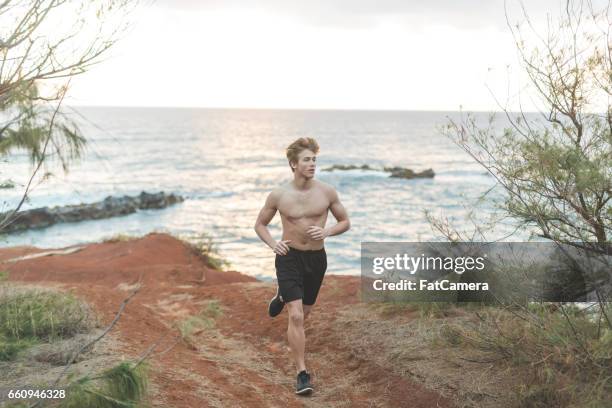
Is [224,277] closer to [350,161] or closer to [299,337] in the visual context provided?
[299,337]

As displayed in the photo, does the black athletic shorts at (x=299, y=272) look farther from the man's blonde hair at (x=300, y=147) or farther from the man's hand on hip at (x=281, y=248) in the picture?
the man's blonde hair at (x=300, y=147)

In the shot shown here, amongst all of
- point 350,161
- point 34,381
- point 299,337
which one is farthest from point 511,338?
point 350,161

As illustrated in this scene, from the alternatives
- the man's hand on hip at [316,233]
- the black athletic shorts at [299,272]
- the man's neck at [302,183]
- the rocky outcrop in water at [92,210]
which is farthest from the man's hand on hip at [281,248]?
the rocky outcrop in water at [92,210]

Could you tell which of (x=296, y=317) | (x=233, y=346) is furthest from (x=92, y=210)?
(x=296, y=317)

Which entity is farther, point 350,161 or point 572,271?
point 350,161

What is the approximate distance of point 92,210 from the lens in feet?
106

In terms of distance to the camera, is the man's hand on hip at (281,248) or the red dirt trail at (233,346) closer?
the red dirt trail at (233,346)

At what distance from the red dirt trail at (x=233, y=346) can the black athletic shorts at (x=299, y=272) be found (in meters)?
0.67

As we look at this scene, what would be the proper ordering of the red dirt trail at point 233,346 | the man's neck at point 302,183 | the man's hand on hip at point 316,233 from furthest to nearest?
the man's neck at point 302,183, the man's hand on hip at point 316,233, the red dirt trail at point 233,346

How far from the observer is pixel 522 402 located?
16.3ft

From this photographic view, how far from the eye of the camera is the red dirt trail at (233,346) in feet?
18.2

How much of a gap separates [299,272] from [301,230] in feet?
1.39

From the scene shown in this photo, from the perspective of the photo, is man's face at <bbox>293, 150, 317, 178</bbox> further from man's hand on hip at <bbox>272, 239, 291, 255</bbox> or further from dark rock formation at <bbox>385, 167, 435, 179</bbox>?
dark rock formation at <bbox>385, 167, 435, 179</bbox>

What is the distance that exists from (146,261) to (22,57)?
31.6ft
